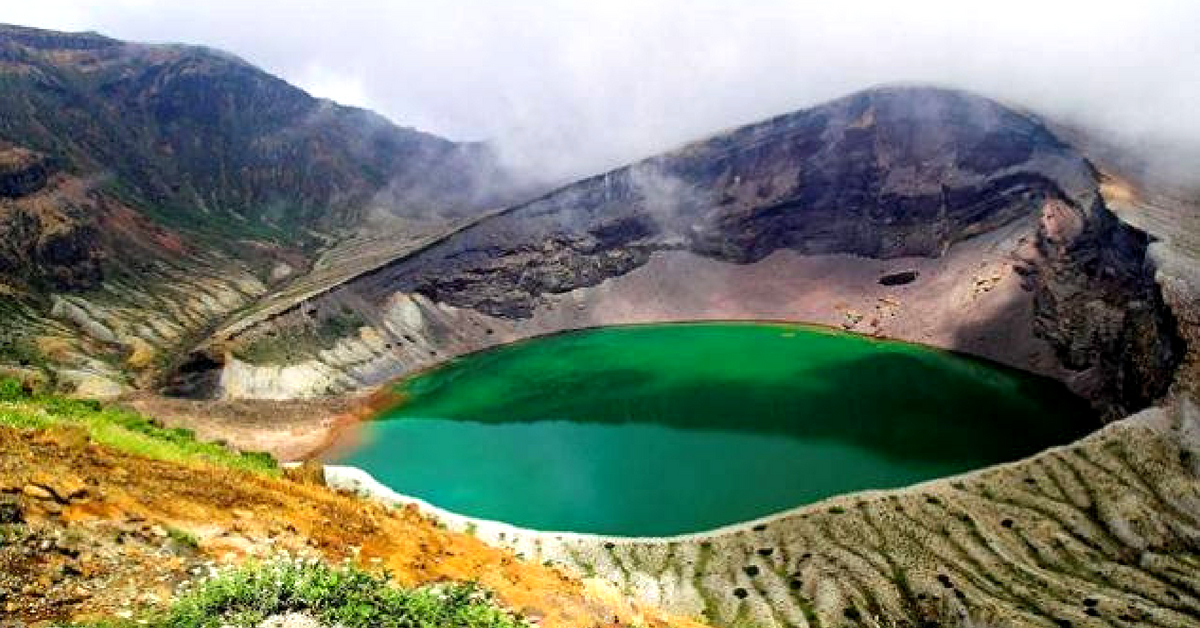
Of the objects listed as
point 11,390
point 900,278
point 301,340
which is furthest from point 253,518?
point 900,278

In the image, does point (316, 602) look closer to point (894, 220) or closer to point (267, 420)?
point (267, 420)

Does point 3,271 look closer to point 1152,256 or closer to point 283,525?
point 283,525

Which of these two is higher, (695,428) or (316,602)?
(316,602)

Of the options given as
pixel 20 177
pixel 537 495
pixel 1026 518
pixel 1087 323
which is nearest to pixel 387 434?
pixel 537 495

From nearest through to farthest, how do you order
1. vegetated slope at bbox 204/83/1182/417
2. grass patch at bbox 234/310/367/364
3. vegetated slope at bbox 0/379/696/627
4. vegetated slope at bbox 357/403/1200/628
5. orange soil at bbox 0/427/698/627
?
vegetated slope at bbox 0/379/696/627
orange soil at bbox 0/427/698/627
vegetated slope at bbox 357/403/1200/628
vegetated slope at bbox 204/83/1182/417
grass patch at bbox 234/310/367/364

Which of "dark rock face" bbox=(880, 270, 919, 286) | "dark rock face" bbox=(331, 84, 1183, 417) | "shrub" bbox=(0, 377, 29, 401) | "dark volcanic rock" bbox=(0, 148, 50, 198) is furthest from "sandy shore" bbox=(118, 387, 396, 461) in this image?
"dark rock face" bbox=(880, 270, 919, 286)

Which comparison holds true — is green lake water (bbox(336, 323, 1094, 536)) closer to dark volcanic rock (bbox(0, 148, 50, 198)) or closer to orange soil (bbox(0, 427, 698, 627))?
orange soil (bbox(0, 427, 698, 627))
